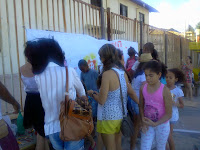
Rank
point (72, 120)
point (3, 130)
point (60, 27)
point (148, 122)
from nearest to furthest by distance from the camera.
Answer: point (3, 130) → point (72, 120) → point (148, 122) → point (60, 27)

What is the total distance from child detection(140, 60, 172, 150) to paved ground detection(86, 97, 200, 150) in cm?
126

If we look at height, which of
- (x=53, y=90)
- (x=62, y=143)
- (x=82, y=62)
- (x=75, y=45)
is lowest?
(x=62, y=143)

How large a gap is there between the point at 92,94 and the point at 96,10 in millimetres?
3321

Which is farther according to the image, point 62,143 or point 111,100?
point 111,100

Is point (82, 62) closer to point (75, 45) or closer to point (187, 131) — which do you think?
point (75, 45)

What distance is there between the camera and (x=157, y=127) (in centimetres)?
239

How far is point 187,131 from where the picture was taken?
4398 mm

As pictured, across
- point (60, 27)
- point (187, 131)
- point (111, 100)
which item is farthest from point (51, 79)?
point (60, 27)

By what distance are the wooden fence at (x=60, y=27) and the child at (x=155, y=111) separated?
221 centimetres

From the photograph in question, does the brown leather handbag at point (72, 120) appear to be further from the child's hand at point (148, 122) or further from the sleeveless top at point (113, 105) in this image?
the child's hand at point (148, 122)

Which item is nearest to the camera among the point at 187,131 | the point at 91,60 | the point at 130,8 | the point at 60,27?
the point at 187,131

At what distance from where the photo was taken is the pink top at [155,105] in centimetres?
232

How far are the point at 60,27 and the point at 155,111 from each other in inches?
220

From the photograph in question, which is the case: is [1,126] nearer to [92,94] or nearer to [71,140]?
[71,140]
